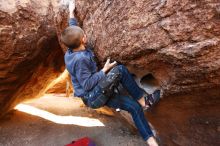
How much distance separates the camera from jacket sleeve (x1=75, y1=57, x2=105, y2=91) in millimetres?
3777

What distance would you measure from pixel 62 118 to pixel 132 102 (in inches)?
154

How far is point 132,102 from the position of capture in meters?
3.98

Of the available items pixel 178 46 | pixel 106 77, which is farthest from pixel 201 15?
pixel 106 77

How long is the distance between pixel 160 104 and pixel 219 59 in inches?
48.3

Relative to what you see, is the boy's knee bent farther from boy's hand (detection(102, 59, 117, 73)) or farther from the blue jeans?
boy's hand (detection(102, 59, 117, 73))

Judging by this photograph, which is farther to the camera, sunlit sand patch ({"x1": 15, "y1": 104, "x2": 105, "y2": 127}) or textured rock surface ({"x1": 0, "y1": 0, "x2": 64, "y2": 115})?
sunlit sand patch ({"x1": 15, "y1": 104, "x2": 105, "y2": 127})

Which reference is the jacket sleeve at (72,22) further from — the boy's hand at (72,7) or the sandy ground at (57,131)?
the sandy ground at (57,131)

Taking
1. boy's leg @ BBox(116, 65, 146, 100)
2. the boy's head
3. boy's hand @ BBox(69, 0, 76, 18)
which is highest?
boy's hand @ BBox(69, 0, 76, 18)

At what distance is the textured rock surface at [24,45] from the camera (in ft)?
16.9

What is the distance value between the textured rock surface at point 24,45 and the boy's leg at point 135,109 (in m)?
2.26

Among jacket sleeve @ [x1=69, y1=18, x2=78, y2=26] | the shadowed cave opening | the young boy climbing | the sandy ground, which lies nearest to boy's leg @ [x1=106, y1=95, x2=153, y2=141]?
the young boy climbing

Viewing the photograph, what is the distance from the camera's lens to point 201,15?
3.24 meters

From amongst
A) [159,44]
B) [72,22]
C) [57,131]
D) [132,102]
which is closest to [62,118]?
[57,131]

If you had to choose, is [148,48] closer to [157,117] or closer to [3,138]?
[157,117]
